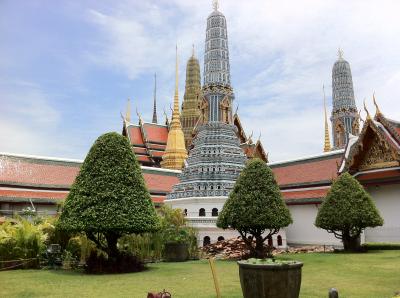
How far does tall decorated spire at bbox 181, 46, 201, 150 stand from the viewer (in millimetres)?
54375

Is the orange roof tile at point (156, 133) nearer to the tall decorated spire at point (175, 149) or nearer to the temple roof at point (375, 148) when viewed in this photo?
the tall decorated spire at point (175, 149)

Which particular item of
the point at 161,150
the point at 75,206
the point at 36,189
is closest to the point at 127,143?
the point at 75,206

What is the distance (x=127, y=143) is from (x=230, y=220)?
15.2ft

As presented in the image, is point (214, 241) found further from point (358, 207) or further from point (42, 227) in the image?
point (42, 227)

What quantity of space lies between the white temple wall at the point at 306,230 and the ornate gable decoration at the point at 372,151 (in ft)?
10.7

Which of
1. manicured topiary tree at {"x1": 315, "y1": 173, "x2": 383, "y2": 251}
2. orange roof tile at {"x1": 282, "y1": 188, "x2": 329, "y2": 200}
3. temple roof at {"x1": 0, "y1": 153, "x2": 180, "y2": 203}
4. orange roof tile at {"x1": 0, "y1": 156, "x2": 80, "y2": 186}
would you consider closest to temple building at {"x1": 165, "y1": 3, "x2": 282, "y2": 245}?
orange roof tile at {"x1": 282, "y1": 188, "x2": 329, "y2": 200}

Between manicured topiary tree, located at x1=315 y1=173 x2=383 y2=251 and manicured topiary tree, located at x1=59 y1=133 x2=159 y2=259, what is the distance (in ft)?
24.7

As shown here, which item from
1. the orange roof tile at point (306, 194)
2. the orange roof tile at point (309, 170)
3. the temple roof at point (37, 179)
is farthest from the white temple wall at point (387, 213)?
the temple roof at point (37, 179)

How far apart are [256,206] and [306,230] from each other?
902 centimetres

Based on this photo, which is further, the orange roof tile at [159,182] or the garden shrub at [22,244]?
the orange roof tile at [159,182]

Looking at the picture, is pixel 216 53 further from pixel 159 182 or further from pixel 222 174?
pixel 159 182

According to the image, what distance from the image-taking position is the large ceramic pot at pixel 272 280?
6191mm

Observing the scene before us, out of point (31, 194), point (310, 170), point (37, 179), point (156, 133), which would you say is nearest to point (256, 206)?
point (310, 170)

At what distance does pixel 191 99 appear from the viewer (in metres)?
57.6
